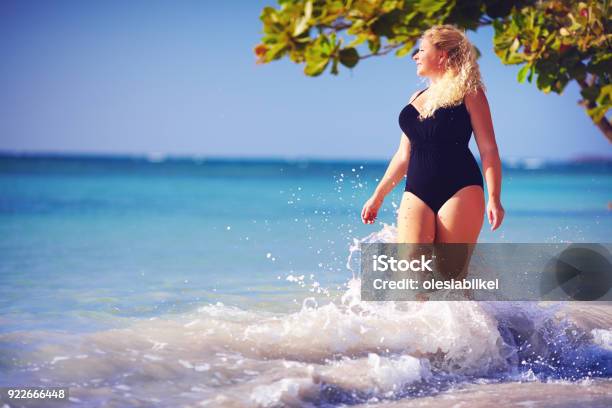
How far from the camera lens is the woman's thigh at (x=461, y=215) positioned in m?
4.54

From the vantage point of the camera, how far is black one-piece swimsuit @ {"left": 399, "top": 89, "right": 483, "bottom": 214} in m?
4.54

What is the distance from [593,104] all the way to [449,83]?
86 centimetres

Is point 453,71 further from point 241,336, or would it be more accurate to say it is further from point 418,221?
point 241,336

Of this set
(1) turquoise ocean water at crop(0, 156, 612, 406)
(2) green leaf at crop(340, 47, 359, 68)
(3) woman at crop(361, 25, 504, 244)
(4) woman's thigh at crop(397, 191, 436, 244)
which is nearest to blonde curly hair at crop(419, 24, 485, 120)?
(3) woman at crop(361, 25, 504, 244)

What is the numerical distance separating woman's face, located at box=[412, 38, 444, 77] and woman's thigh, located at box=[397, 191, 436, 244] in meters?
0.76

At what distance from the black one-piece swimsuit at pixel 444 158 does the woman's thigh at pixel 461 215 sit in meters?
0.04

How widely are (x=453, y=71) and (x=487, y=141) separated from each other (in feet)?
1.53

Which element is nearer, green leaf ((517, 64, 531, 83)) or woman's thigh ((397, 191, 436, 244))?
green leaf ((517, 64, 531, 83))

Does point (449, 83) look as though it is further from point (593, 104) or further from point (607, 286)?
point (607, 286)

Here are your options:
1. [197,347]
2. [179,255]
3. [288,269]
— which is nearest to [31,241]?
[179,255]

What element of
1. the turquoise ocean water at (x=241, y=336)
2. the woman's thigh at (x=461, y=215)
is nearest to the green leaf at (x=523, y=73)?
the woman's thigh at (x=461, y=215)

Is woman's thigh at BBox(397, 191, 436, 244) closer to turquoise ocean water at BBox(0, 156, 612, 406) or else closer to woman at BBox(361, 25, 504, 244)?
woman at BBox(361, 25, 504, 244)

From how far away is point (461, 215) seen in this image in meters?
4.54

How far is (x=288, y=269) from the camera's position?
969 centimetres
